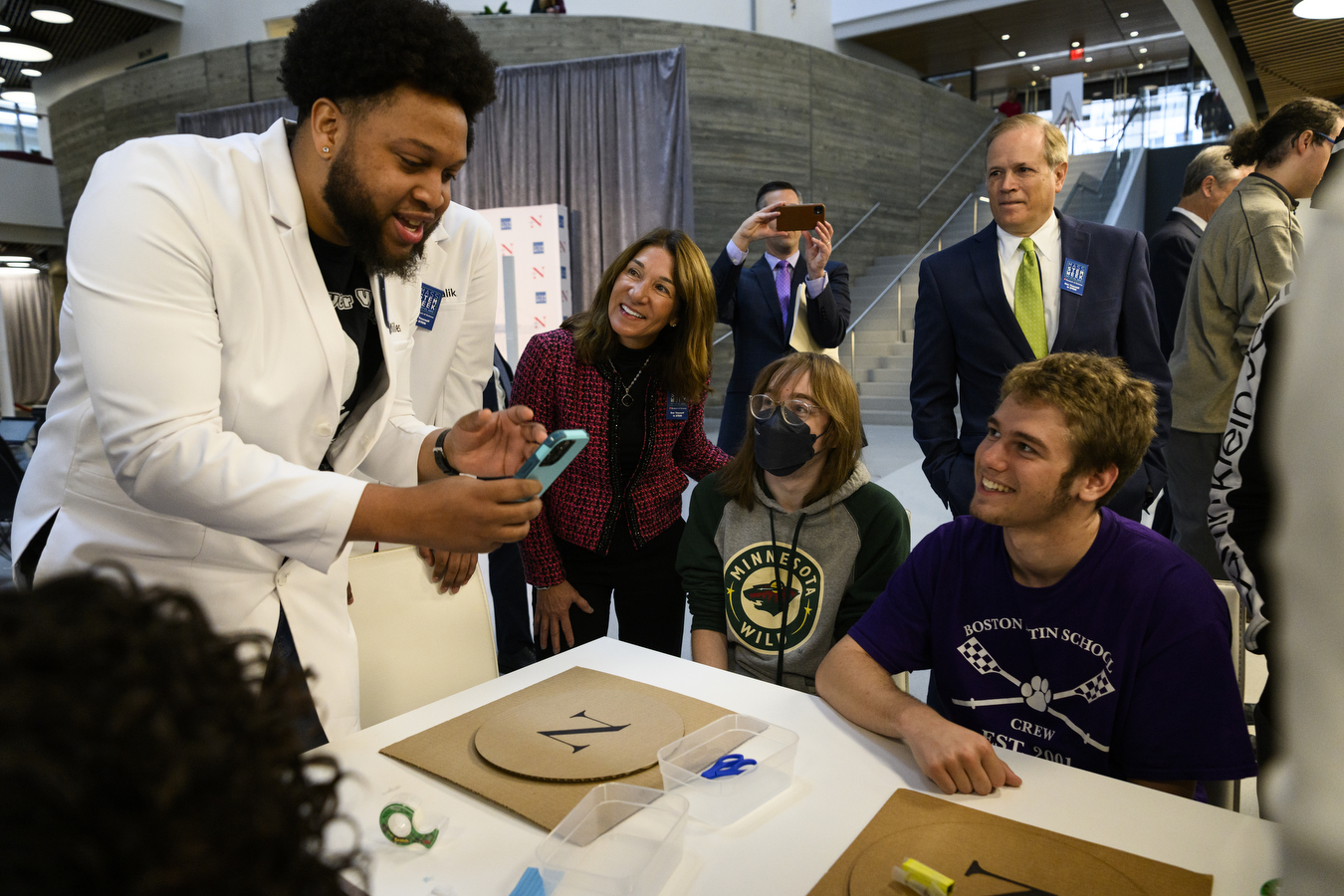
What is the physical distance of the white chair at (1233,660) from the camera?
1.33 m

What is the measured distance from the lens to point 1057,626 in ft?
4.44

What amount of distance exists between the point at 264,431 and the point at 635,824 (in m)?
0.82

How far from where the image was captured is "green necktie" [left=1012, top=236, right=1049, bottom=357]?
7.45ft

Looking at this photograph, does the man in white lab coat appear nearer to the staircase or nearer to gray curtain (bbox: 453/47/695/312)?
the staircase

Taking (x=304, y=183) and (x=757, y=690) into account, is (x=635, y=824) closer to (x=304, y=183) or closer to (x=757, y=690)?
(x=757, y=690)

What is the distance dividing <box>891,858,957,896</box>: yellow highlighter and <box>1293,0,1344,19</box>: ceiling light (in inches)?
224

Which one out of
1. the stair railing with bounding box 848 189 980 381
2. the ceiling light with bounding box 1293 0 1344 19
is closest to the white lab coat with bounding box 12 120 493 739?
the ceiling light with bounding box 1293 0 1344 19

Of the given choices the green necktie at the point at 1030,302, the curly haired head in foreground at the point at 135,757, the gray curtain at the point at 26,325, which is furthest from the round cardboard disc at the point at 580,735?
the gray curtain at the point at 26,325

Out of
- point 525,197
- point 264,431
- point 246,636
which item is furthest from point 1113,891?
point 525,197

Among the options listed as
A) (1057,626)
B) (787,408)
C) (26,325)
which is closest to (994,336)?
(787,408)

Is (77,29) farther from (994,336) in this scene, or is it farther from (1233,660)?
(1233,660)

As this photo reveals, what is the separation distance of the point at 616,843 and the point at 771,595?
0.98 meters

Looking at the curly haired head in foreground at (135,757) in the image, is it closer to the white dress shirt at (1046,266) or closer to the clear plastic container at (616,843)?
the clear plastic container at (616,843)

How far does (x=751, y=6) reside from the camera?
971 centimetres
